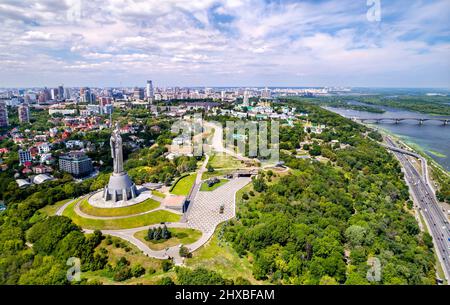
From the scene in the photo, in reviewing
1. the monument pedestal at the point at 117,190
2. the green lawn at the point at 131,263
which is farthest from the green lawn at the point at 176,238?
the monument pedestal at the point at 117,190

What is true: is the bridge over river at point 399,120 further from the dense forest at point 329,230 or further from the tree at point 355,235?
the tree at point 355,235

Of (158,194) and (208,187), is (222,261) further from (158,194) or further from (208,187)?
(208,187)

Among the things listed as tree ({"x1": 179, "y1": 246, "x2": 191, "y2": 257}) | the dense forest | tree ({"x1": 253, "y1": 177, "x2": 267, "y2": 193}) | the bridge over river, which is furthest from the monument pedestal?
the bridge over river

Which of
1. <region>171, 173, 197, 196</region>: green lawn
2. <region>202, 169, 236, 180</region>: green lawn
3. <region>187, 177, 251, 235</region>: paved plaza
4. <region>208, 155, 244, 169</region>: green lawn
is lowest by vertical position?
<region>187, 177, 251, 235</region>: paved plaza

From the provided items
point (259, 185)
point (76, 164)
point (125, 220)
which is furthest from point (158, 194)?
point (76, 164)

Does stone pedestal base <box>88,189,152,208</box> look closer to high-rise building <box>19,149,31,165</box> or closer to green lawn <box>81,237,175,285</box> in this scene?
green lawn <box>81,237,175,285</box>
